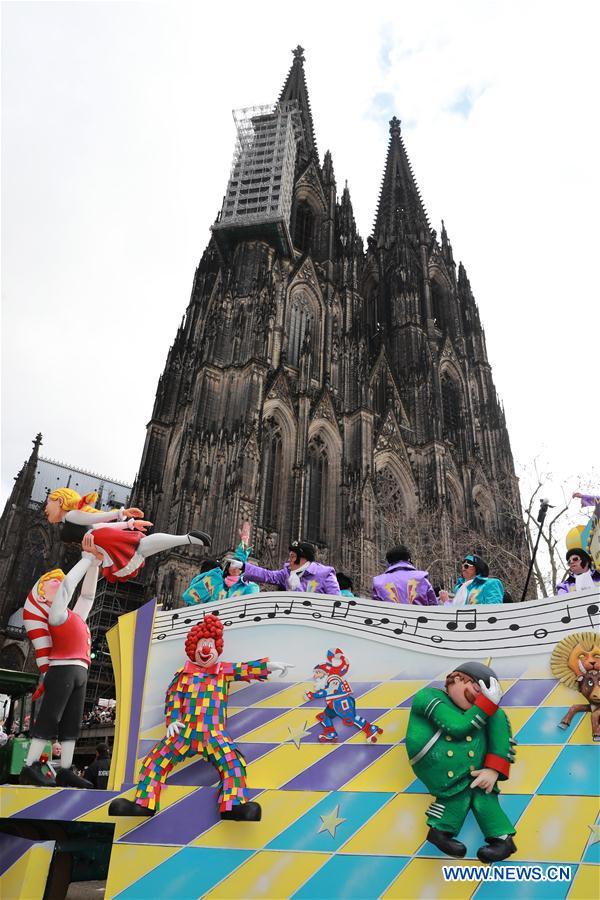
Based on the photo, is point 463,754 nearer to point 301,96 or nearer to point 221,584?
point 221,584

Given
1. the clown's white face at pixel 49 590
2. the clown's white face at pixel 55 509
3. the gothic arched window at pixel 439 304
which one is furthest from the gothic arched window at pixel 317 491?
the clown's white face at pixel 49 590

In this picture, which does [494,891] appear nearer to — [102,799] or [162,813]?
[162,813]

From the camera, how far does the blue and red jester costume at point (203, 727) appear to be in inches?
140

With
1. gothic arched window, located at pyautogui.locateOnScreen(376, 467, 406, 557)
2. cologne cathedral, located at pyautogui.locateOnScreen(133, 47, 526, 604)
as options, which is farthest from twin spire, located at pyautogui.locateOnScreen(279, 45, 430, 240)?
gothic arched window, located at pyautogui.locateOnScreen(376, 467, 406, 557)

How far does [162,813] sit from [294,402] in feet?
69.0

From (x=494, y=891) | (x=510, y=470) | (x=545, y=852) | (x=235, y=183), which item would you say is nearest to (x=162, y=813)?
(x=494, y=891)

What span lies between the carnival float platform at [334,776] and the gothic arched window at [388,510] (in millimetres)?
18937

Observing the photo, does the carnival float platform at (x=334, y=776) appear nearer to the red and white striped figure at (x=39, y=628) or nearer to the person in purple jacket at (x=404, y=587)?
the red and white striped figure at (x=39, y=628)

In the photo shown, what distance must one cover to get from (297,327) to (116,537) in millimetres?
23328

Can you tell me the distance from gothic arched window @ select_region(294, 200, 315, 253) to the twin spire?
3827 millimetres

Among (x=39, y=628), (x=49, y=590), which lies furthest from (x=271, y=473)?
(x=39, y=628)

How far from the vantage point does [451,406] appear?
32.0 metres

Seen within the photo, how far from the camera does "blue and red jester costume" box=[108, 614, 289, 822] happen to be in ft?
11.7

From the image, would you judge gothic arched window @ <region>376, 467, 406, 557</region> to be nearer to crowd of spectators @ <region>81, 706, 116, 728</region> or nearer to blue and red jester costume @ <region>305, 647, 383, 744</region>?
crowd of spectators @ <region>81, 706, 116, 728</region>
